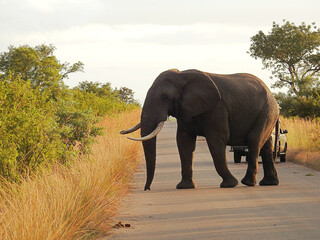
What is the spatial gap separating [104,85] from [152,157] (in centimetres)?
6303

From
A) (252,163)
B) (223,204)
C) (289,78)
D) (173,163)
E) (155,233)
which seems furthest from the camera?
(289,78)

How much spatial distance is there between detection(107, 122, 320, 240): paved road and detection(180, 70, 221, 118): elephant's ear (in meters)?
1.64

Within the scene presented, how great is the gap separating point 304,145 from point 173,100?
1148 centimetres

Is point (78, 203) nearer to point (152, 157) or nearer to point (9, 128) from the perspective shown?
point (9, 128)

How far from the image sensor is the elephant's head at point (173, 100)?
51.3 ft

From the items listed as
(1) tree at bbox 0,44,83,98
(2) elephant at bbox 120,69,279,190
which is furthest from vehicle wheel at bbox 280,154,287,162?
(1) tree at bbox 0,44,83,98

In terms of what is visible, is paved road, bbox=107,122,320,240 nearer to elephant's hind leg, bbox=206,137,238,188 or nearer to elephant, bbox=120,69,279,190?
elephant's hind leg, bbox=206,137,238,188

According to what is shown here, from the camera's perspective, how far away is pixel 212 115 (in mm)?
16391

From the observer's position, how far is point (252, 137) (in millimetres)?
16891

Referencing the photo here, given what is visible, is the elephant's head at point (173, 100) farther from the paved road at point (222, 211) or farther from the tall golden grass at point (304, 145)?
the tall golden grass at point (304, 145)

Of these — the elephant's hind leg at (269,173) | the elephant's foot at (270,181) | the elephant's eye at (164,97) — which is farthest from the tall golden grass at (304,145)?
the elephant's eye at (164,97)

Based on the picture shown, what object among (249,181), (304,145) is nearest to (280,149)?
(304,145)

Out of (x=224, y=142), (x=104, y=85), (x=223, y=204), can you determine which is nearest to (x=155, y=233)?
(x=223, y=204)

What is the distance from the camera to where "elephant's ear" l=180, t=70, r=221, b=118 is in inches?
637
